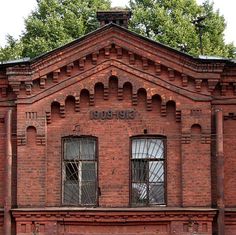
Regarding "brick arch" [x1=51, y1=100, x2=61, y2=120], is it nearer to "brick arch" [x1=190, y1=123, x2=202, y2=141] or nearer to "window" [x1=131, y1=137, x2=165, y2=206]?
"window" [x1=131, y1=137, x2=165, y2=206]

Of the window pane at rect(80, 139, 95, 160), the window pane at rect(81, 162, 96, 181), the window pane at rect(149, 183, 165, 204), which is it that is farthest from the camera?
the window pane at rect(80, 139, 95, 160)

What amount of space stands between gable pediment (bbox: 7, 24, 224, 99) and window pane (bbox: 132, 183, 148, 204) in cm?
277

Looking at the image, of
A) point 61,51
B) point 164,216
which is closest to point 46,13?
point 61,51

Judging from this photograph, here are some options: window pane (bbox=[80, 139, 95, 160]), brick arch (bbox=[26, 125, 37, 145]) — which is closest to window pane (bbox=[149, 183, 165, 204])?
window pane (bbox=[80, 139, 95, 160])

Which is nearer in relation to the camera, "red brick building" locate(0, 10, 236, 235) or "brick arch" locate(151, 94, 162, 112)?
"red brick building" locate(0, 10, 236, 235)

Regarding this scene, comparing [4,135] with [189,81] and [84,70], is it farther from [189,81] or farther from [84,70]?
[189,81]

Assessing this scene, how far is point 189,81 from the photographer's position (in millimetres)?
19109

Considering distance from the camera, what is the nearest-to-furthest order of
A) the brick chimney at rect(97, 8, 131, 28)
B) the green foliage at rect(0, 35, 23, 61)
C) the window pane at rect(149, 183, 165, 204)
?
the window pane at rect(149, 183, 165, 204)
the brick chimney at rect(97, 8, 131, 28)
the green foliage at rect(0, 35, 23, 61)

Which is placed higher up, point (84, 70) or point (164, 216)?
point (84, 70)

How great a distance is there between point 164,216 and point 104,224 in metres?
1.62

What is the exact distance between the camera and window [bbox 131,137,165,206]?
18953 millimetres

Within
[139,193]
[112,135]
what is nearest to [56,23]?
[112,135]

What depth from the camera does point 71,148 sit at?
19.3 m

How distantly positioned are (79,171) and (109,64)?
3037mm
